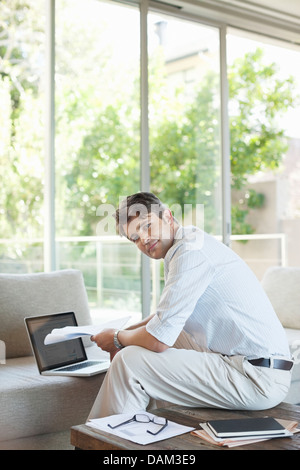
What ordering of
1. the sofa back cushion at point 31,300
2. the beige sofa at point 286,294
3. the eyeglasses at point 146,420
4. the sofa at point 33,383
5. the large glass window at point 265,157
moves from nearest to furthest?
the eyeglasses at point 146,420
the sofa at point 33,383
the sofa back cushion at point 31,300
the beige sofa at point 286,294
the large glass window at point 265,157

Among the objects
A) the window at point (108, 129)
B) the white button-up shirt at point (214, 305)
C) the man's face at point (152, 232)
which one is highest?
the window at point (108, 129)

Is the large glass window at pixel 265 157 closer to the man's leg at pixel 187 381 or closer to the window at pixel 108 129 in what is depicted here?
the window at pixel 108 129

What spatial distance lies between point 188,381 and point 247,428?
1.22 ft

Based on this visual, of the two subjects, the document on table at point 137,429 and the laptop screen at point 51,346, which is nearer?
the document on table at point 137,429

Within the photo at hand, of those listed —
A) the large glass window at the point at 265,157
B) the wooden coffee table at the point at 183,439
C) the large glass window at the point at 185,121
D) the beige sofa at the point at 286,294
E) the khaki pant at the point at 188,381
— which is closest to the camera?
the wooden coffee table at the point at 183,439

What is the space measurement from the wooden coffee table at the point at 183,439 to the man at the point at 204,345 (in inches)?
2.8

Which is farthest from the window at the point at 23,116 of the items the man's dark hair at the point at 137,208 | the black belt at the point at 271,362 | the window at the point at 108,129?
the black belt at the point at 271,362

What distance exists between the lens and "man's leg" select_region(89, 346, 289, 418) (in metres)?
1.95

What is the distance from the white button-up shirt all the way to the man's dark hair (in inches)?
5.9

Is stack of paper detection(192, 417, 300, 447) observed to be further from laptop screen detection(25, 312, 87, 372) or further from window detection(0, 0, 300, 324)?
window detection(0, 0, 300, 324)

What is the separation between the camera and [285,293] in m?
3.68

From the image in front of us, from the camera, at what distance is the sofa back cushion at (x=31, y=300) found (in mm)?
2873

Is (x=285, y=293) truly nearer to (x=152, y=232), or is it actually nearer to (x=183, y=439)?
(x=152, y=232)
